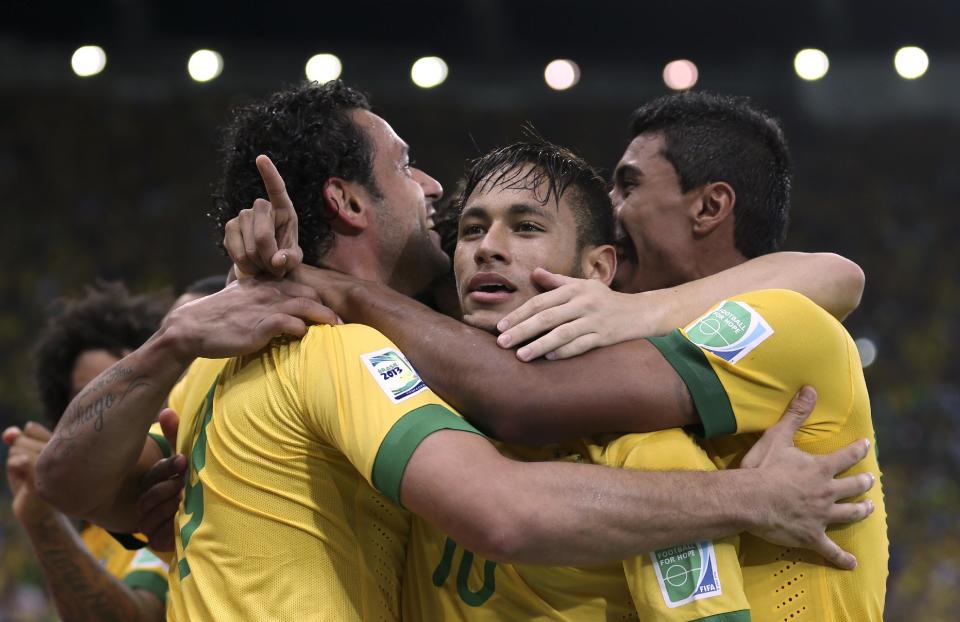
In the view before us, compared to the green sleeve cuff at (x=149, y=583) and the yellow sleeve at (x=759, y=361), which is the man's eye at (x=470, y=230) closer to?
the yellow sleeve at (x=759, y=361)

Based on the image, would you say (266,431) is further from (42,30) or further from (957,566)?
(42,30)

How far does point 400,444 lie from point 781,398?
0.91 metres

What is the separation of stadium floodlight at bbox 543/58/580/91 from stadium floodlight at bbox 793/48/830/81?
3237 millimetres

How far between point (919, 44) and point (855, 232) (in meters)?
3.19

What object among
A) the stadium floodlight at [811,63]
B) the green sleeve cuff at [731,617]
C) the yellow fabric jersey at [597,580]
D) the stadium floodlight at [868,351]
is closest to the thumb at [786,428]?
the yellow fabric jersey at [597,580]

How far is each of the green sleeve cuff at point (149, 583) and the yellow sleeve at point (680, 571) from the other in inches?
92.8

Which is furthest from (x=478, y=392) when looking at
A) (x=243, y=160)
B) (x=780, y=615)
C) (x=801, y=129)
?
(x=801, y=129)

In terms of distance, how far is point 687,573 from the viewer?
2373mm

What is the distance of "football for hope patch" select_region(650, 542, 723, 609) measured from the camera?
2.35 metres

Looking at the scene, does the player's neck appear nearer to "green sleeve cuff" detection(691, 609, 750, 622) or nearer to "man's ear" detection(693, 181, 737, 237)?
"man's ear" detection(693, 181, 737, 237)

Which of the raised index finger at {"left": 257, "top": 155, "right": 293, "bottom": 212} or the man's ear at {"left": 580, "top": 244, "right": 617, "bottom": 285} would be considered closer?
the raised index finger at {"left": 257, "top": 155, "right": 293, "bottom": 212}

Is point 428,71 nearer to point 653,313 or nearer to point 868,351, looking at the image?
point 868,351

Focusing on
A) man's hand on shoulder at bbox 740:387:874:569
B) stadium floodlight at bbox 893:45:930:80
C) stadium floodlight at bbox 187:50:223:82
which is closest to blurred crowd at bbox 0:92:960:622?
stadium floodlight at bbox 187:50:223:82

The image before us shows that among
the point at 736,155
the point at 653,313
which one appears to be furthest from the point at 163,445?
the point at 736,155
